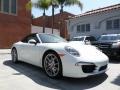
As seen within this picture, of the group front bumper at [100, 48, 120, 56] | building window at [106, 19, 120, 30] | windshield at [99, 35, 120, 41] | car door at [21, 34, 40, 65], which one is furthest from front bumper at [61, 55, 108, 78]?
building window at [106, 19, 120, 30]

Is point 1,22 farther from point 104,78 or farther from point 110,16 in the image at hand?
point 104,78

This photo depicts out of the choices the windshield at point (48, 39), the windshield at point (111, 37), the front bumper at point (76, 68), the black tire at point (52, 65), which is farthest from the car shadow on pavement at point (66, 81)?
the windshield at point (111, 37)

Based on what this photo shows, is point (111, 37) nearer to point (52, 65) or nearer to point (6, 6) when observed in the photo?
point (52, 65)

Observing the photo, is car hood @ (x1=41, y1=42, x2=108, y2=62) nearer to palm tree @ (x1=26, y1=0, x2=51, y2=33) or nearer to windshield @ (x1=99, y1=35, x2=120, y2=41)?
windshield @ (x1=99, y1=35, x2=120, y2=41)

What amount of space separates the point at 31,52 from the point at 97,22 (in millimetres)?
12159

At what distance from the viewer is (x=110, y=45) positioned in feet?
34.9

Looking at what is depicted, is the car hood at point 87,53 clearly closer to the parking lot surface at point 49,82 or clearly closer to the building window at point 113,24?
the parking lot surface at point 49,82

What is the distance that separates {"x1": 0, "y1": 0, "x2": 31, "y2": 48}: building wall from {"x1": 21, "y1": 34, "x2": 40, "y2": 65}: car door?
40.9ft

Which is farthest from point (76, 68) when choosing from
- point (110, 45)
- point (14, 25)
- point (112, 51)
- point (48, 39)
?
point (14, 25)

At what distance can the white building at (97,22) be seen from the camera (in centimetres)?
1703

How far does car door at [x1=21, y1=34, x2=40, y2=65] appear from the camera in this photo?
719 centimetres

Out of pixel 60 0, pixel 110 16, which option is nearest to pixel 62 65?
pixel 110 16

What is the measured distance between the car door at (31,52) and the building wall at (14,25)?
1245 centimetres

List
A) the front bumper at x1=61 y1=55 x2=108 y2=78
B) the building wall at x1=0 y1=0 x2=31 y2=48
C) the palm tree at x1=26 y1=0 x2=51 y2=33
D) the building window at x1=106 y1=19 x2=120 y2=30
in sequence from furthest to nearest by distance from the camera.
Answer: the palm tree at x1=26 y1=0 x2=51 y2=33, the building wall at x1=0 y1=0 x2=31 y2=48, the building window at x1=106 y1=19 x2=120 y2=30, the front bumper at x1=61 y1=55 x2=108 y2=78
